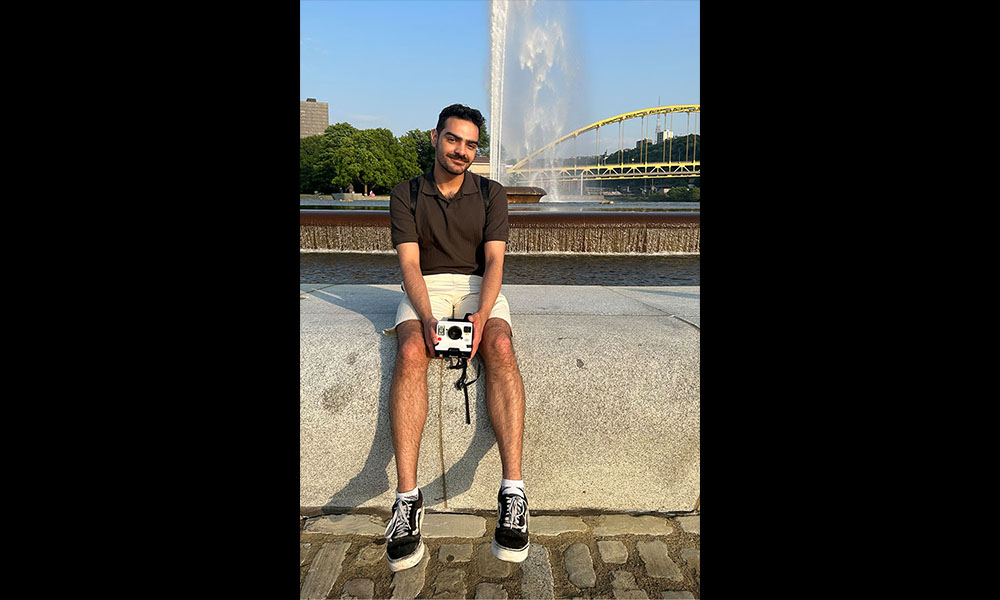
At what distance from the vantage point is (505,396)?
2.96 meters

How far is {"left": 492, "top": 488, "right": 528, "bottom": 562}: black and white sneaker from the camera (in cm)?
265

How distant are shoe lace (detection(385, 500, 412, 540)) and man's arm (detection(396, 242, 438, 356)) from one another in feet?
2.46

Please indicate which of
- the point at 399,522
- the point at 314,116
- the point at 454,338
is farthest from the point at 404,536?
the point at 314,116

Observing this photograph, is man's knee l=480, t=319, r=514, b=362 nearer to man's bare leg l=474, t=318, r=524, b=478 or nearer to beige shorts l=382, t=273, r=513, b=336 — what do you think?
man's bare leg l=474, t=318, r=524, b=478

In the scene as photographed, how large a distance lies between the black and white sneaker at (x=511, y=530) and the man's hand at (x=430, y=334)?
0.79m

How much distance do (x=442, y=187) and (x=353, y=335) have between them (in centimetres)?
100

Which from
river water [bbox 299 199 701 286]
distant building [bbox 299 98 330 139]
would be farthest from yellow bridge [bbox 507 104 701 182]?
distant building [bbox 299 98 330 139]

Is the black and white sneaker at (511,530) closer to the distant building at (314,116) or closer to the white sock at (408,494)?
the white sock at (408,494)

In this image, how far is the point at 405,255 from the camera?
335cm

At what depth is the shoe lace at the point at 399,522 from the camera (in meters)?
2.67

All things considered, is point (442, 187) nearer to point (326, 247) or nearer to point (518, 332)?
point (518, 332)
